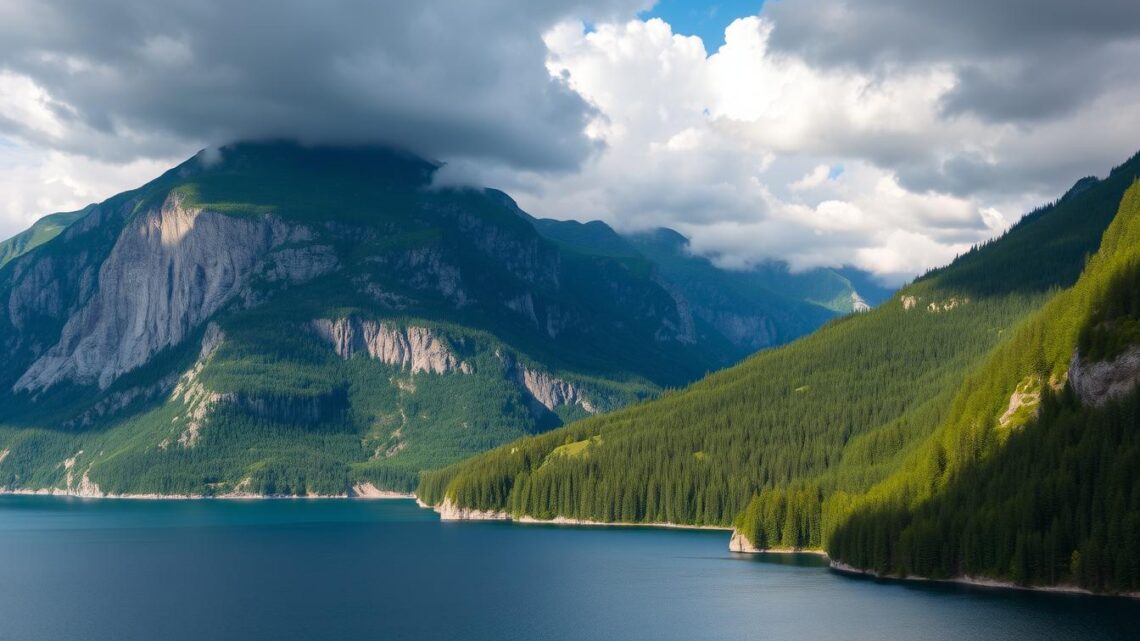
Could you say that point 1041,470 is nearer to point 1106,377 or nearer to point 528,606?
point 1106,377

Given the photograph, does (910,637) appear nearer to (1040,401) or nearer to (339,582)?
(1040,401)

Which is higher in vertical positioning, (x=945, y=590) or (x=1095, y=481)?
(x=1095, y=481)

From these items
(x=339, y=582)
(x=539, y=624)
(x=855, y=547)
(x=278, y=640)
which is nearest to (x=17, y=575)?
(x=339, y=582)

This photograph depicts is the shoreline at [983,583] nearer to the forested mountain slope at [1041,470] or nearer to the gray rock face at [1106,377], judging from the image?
the forested mountain slope at [1041,470]

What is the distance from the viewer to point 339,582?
17725 centimetres

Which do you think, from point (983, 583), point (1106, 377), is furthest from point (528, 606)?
point (1106, 377)

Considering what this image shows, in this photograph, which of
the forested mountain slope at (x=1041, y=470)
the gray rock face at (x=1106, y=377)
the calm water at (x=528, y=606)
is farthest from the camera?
the gray rock face at (x=1106, y=377)

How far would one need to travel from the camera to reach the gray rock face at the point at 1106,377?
15638cm

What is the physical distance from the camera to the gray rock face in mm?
156375

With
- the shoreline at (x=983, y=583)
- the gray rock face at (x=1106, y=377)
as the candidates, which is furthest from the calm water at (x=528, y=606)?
the gray rock face at (x=1106, y=377)

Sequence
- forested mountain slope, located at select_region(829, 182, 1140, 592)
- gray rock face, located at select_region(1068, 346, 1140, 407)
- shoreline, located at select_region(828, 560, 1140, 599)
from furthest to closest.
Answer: gray rock face, located at select_region(1068, 346, 1140, 407)
forested mountain slope, located at select_region(829, 182, 1140, 592)
shoreline, located at select_region(828, 560, 1140, 599)

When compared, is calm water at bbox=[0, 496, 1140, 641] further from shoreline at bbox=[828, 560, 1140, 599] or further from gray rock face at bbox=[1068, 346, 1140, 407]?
gray rock face at bbox=[1068, 346, 1140, 407]

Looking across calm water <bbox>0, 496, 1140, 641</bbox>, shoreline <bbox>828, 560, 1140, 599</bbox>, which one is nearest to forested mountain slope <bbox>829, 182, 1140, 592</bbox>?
shoreline <bbox>828, 560, 1140, 599</bbox>

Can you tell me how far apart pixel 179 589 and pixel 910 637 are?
99.5m
